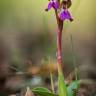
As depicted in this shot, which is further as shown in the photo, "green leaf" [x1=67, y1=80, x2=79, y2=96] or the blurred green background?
the blurred green background

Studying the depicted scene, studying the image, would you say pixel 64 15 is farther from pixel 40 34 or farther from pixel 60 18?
pixel 40 34

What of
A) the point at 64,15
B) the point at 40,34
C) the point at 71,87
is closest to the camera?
the point at 64,15

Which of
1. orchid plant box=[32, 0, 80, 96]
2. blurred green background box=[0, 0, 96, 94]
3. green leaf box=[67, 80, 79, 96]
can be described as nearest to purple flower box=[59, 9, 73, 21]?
orchid plant box=[32, 0, 80, 96]

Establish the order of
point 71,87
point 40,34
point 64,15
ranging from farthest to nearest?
point 40,34, point 71,87, point 64,15

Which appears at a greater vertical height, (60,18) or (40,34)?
(60,18)

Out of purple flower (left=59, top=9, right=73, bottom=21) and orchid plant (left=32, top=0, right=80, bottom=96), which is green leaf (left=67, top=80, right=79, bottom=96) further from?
purple flower (left=59, top=9, right=73, bottom=21)

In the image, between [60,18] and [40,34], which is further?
[40,34]

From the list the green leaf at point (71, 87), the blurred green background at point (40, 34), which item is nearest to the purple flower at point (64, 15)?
the green leaf at point (71, 87)

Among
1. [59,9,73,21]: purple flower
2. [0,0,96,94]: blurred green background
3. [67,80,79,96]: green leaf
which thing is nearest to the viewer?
[59,9,73,21]: purple flower

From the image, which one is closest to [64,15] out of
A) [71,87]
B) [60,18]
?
[60,18]

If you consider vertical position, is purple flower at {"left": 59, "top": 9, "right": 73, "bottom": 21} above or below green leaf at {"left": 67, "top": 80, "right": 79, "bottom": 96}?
above

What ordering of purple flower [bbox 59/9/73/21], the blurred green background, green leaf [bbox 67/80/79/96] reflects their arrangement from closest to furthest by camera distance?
purple flower [bbox 59/9/73/21] < green leaf [bbox 67/80/79/96] < the blurred green background
